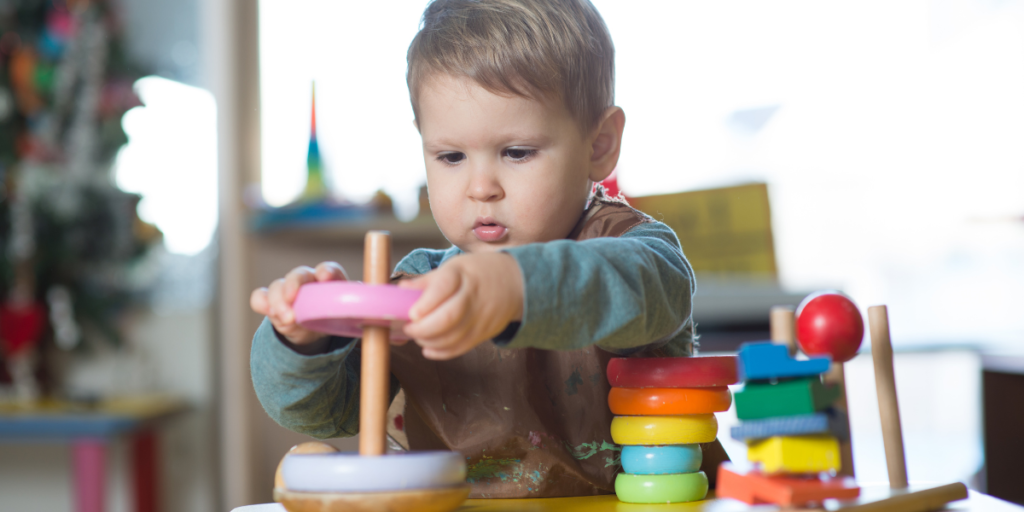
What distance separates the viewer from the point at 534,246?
0.45 meters

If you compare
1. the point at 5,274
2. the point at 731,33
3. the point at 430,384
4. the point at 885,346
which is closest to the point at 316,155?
the point at 5,274

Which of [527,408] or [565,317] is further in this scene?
[527,408]

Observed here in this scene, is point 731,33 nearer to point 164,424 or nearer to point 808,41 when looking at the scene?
point 808,41

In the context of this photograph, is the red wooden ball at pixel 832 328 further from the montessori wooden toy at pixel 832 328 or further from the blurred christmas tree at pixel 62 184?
the blurred christmas tree at pixel 62 184

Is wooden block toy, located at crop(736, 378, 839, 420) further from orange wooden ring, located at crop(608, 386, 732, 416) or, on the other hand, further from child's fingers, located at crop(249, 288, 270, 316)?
child's fingers, located at crop(249, 288, 270, 316)

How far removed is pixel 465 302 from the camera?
1.29ft

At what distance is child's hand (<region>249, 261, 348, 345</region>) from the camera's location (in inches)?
18.8

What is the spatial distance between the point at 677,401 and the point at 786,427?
120 mm

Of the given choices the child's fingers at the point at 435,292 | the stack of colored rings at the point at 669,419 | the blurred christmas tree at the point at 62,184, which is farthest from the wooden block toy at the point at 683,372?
the blurred christmas tree at the point at 62,184

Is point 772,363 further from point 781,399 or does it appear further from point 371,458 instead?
point 371,458

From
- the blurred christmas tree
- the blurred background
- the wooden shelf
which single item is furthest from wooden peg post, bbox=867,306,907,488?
the blurred christmas tree

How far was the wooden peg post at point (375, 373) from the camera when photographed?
0.43m

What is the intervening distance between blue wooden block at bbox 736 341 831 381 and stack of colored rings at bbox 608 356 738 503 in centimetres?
10

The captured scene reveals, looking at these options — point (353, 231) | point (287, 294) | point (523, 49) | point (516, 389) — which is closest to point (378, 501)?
point (287, 294)
